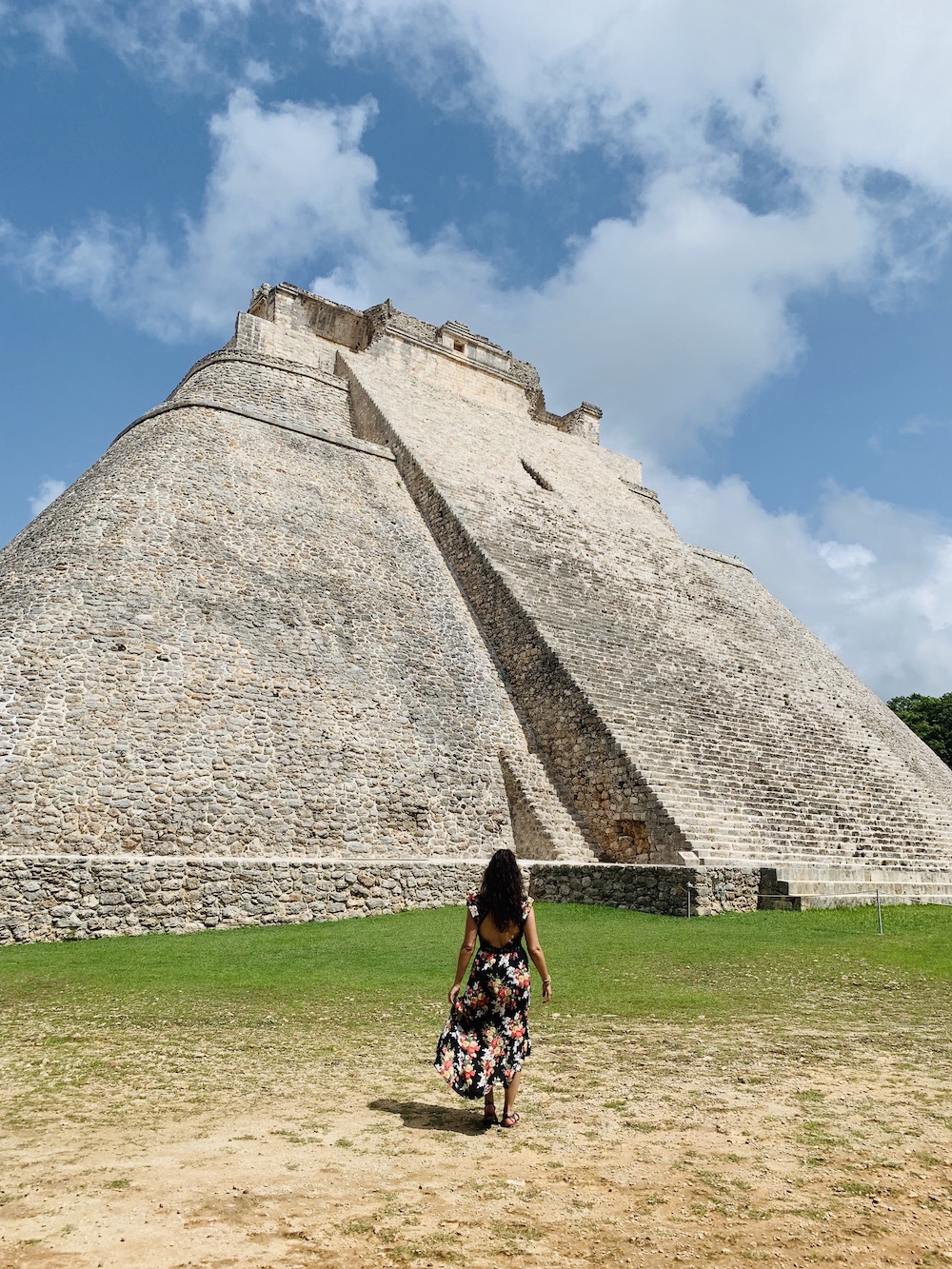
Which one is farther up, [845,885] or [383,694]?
[383,694]

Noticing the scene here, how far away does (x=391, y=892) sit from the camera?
9.10m

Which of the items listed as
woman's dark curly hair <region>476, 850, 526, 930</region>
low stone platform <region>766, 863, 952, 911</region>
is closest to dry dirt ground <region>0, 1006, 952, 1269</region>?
woman's dark curly hair <region>476, 850, 526, 930</region>

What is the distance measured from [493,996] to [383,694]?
7885 mm

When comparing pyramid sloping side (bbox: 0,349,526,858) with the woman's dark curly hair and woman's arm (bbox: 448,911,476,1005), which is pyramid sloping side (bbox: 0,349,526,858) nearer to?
woman's arm (bbox: 448,911,476,1005)

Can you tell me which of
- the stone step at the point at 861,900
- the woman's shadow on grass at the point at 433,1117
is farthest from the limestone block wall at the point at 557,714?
the woman's shadow on grass at the point at 433,1117

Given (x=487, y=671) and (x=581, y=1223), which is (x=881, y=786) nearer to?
(x=487, y=671)

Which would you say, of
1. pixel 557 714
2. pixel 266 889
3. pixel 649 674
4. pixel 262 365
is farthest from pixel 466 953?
pixel 262 365

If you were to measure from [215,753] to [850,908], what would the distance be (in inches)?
293

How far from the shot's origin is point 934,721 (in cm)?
3381

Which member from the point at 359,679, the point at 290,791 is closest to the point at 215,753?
the point at 290,791

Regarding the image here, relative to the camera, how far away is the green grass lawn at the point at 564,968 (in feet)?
17.2

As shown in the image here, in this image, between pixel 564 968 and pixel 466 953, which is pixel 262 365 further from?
pixel 466 953

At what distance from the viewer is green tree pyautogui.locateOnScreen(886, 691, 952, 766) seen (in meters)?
32.4

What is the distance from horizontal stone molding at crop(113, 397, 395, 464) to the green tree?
24337 mm
